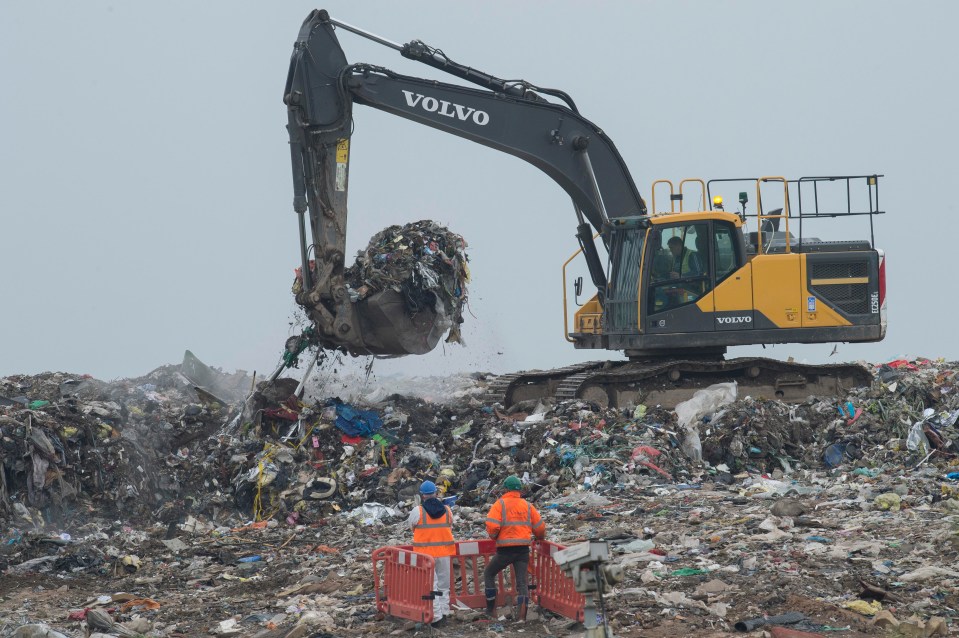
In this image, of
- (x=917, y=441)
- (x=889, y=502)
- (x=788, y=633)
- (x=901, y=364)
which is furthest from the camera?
(x=901, y=364)

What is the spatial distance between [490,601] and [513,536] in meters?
0.55

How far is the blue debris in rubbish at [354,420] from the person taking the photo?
47.5 feet

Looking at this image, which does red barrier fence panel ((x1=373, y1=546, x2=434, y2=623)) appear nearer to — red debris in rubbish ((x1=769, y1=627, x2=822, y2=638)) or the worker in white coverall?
the worker in white coverall

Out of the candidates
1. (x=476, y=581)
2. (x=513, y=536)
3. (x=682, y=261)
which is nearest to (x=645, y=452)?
(x=682, y=261)

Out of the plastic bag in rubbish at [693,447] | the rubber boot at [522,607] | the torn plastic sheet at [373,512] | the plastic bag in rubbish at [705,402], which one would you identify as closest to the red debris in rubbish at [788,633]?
the rubber boot at [522,607]

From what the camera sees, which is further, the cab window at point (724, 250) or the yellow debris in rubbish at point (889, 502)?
the cab window at point (724, 250)

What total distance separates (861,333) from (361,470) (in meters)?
6.22

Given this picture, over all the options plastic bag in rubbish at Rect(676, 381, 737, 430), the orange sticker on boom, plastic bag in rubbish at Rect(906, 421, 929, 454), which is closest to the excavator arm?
the orange sticker on boom

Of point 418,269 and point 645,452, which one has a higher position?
point 418,269

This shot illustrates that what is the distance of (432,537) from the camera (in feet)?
28.4

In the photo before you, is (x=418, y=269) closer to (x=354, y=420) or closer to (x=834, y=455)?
(x=354, y=420)

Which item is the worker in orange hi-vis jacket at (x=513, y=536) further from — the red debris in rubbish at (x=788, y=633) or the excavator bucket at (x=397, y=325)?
the excavator bucket at (x=397, y=325)

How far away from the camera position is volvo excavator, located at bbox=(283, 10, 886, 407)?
14.1m

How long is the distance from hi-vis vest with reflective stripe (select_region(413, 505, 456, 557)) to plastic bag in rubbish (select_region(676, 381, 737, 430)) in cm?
631
